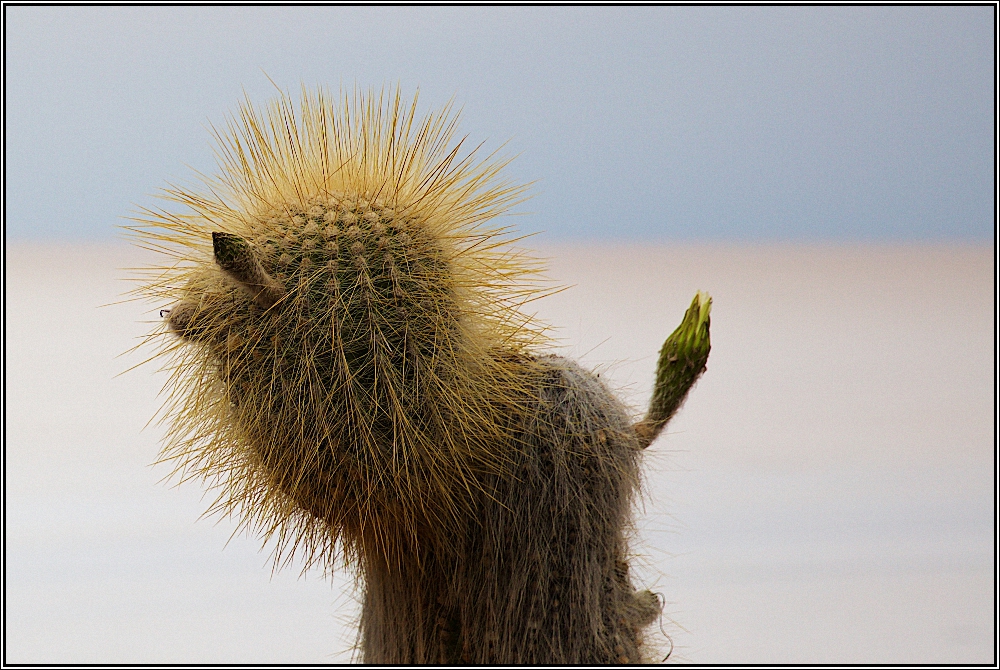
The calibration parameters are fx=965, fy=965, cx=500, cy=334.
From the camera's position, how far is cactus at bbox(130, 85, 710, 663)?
0.62 m

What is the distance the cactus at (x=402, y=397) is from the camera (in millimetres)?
616

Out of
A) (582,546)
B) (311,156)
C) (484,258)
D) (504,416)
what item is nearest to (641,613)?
(582,546)

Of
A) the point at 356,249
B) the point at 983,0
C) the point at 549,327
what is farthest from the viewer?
the point at 983,0

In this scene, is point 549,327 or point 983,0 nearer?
point 549,327

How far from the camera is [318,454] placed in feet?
2.07

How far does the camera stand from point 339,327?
1.99ft

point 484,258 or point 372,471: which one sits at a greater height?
point 484,258

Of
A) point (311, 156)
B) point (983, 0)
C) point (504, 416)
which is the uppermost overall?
point (983, 0)

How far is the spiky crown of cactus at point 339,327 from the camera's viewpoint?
61cm

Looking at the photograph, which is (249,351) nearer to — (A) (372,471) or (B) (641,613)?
(A) (372,471)

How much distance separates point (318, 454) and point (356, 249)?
14 cm

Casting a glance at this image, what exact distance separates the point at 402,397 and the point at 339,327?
6cm

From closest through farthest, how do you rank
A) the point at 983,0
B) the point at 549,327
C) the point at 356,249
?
the point at 356,249 → the point at 549,327 → the point at 983,0

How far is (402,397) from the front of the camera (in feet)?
2.06
